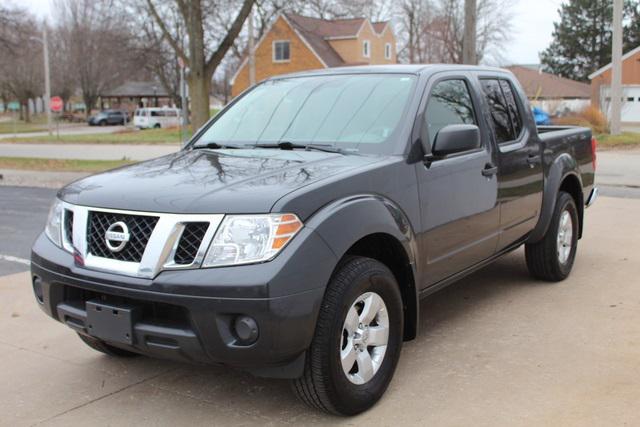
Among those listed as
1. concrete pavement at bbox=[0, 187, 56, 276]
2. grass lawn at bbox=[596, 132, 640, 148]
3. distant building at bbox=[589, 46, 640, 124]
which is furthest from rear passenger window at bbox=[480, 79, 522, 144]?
distant building at bbox=[589, 46, 640, 124]

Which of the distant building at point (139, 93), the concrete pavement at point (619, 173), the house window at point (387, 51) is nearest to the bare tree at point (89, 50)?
the distant building at point (139, 93)

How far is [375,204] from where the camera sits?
353 centimetres

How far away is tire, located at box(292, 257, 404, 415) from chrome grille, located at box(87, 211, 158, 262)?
88 cm

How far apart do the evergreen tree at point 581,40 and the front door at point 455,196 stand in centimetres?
6910

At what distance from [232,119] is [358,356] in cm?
215

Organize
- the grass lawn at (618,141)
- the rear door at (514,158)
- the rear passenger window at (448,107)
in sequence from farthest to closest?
the grass lawn at (618,141), the rear door at (514,158), the rear passenger window at (448,107)

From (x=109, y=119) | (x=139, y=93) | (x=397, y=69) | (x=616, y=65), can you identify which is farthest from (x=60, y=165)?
(x=139, y=93)

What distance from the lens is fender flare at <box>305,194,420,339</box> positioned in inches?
125

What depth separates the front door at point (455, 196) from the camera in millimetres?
4051

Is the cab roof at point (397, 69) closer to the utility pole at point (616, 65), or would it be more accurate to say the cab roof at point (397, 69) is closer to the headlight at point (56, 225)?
the headlight at point (56, 225)

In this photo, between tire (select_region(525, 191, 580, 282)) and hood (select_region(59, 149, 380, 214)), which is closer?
hood (select_region(59, 149, 380, 214))

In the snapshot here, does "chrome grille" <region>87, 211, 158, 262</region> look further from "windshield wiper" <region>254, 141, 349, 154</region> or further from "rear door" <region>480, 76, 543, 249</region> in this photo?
"rear door" <region>480, 76, 543, 249</region>

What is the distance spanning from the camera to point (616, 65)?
2312cm

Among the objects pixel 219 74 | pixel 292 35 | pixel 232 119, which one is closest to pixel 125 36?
pixel 292 35
